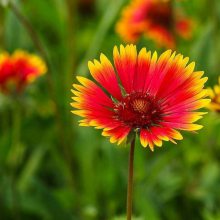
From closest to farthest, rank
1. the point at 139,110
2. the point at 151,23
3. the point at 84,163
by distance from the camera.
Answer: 1. the point at 139,110
2. the point at 84,163
3. the point at 151,23

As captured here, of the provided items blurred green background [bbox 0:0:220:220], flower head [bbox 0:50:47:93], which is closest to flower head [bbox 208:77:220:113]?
blurred green background [bbox 0:0:220:220]

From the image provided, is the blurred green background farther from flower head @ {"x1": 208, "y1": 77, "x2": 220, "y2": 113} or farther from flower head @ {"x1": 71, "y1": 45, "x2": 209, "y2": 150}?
flower head @ {"x1": 71, "y1": 45, "x2": 209, "y2": 150}

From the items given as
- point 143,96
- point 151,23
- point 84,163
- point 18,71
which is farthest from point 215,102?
point 151,23

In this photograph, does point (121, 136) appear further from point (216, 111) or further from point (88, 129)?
point (88, 129)

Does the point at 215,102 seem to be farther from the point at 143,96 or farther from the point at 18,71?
the point at 18,71

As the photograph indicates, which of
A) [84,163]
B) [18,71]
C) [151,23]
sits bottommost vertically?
[84,163]
